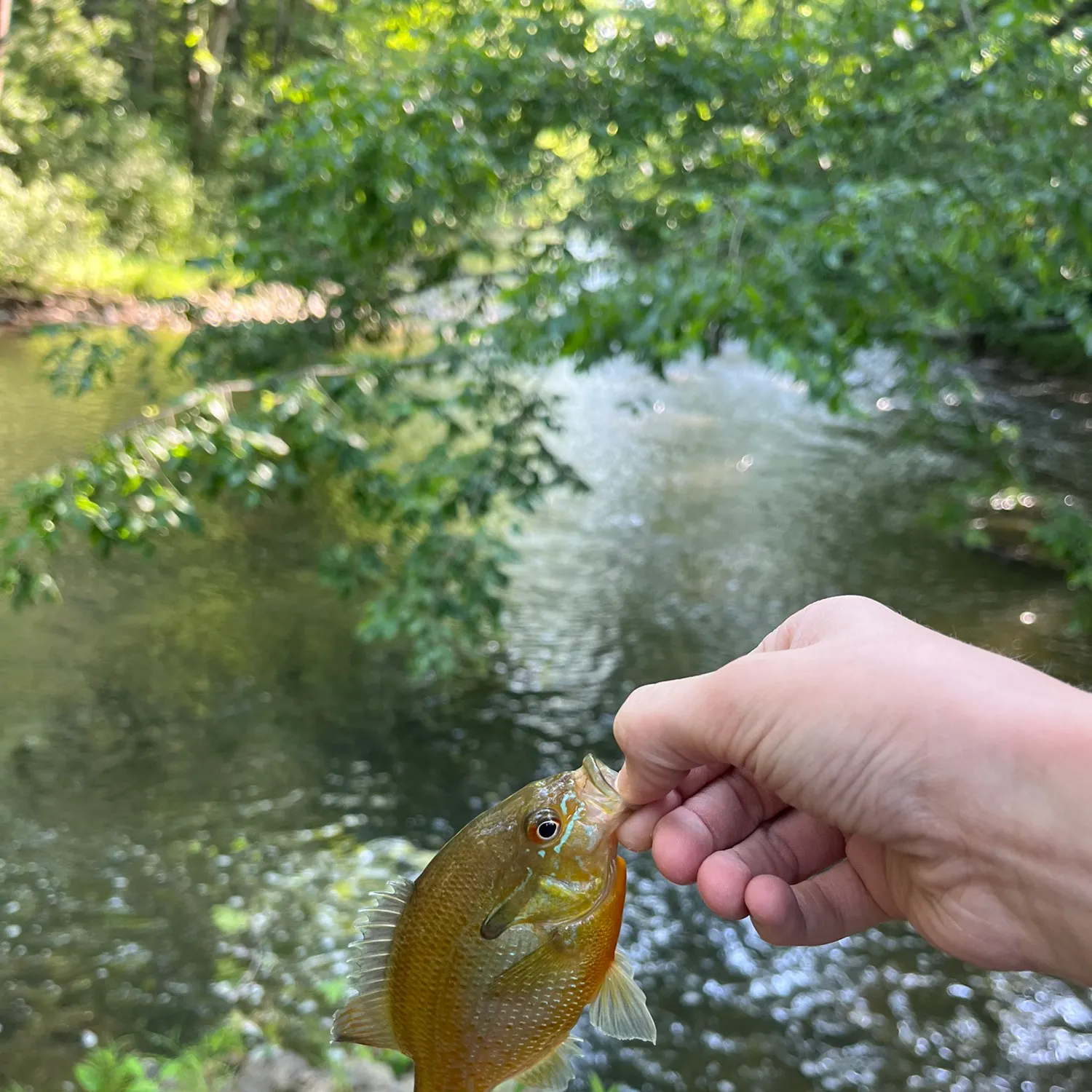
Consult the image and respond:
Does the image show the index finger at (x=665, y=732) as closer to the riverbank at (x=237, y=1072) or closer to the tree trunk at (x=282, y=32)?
the riverbank at (x=237, y=1072)

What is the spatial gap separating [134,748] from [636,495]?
264 inches

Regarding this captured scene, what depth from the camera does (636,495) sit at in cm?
1054

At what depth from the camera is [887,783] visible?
1.21 metres

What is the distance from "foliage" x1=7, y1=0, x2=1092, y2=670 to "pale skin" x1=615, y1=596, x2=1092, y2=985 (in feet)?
6.76

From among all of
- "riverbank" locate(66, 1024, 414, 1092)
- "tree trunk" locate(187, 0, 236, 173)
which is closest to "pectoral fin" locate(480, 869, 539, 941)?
"riverbank" locate(66, 1024, 414, 1092)

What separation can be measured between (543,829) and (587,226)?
4.97 m

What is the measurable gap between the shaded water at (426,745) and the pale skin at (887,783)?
277 centimetres

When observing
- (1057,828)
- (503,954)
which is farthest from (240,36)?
(1057,828)

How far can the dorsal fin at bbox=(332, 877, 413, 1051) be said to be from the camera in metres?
1.35

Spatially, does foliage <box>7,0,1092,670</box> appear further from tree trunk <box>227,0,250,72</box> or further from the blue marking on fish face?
tree trunk <box>227,0,250,72</box>

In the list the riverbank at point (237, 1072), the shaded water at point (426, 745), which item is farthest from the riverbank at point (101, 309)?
the riverbank at point (237, 1072)

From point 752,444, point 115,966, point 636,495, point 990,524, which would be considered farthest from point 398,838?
point 752,444

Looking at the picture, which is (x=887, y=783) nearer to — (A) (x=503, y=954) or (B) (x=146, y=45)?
(A) (x=503, y=954)

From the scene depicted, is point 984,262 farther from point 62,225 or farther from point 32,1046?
point 62,225
